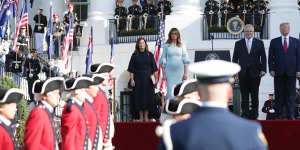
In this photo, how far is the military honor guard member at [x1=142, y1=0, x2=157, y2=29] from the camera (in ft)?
92.7

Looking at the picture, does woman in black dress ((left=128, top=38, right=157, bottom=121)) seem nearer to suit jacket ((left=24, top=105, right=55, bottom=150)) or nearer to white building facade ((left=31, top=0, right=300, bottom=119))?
suit jacket ((left=24, top=105, right=55, bottom=150))

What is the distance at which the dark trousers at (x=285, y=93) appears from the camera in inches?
520

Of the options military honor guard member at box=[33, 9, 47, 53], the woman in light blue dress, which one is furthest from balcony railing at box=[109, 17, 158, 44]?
the woman in light blue dress

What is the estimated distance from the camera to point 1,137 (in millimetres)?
8039

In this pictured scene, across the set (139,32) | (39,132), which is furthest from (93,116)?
(139,32)

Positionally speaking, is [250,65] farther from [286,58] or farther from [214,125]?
[214,125]

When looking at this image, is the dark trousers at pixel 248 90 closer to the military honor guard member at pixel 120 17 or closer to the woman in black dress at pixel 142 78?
the woman in black dress at pixel 142 78

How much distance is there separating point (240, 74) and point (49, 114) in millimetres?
6238

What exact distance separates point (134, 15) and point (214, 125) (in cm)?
2398

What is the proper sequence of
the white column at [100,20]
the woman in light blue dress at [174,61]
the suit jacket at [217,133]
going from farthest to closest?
the white column at [100,20], the woman in light blue dress at [174,61], the suit jacket at [217,133]

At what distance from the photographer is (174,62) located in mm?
14156

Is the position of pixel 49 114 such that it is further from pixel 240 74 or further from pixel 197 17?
pixel 197 17

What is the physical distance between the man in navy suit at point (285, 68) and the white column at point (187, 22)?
14.0 m

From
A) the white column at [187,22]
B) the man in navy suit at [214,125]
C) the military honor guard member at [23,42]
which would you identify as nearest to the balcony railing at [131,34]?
the white column at [187,22]
